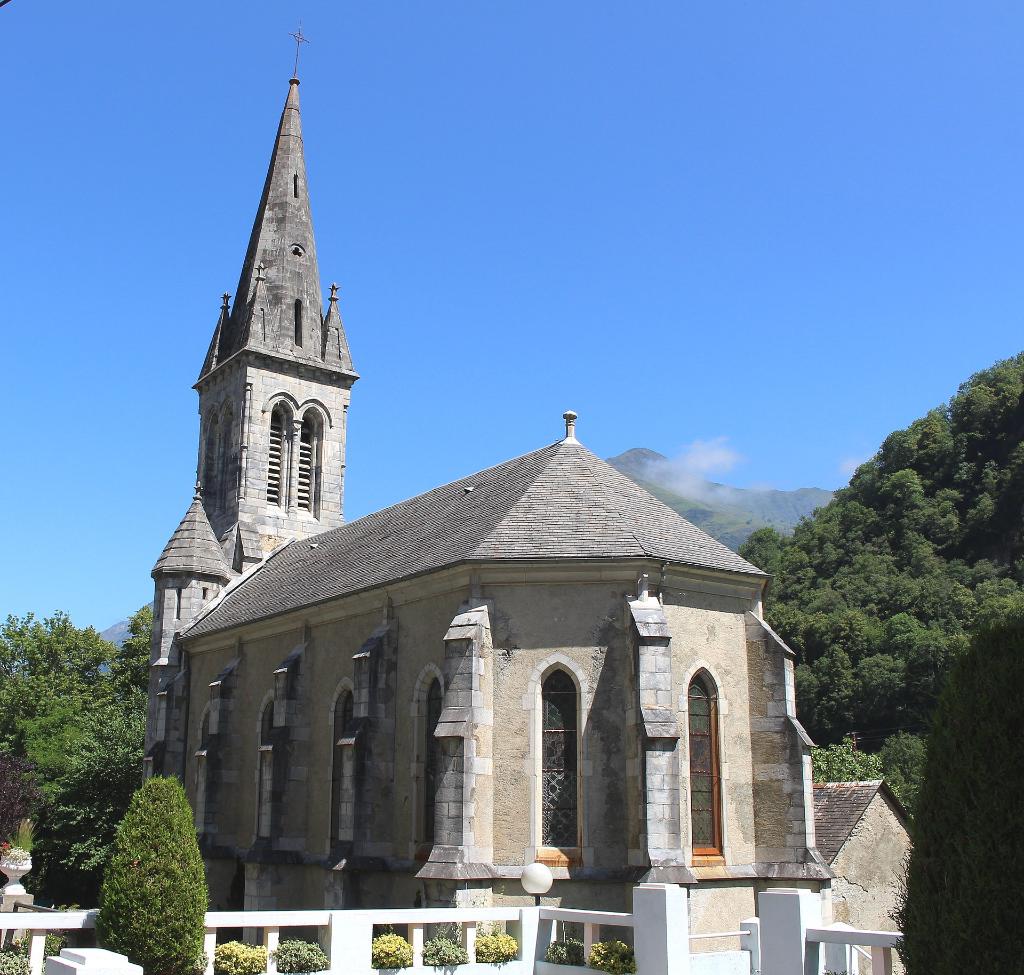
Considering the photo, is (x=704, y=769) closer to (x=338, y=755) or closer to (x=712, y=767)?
(x=712, y=767)

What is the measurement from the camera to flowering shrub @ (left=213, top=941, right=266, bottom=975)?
15375 millimetres

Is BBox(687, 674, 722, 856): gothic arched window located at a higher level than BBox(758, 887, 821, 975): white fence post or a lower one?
higher

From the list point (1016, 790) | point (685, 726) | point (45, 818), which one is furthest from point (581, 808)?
point (45, 818)

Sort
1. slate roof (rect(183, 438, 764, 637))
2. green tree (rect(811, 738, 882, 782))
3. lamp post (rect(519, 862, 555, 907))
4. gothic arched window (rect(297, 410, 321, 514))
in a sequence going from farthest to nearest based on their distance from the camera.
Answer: gothic arched window (rect(297, 410, 321, 514))
green tree (rect(811, 738, 882, 782))
slate roof (rect(183, 438, 764, 637))
lamp post (rect(519, 862, 555, 907))

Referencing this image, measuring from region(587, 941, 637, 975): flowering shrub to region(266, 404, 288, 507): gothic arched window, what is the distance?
27.8m

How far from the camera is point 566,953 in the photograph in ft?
54.4

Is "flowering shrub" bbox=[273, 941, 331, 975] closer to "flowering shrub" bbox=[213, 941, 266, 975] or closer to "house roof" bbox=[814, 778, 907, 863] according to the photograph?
"flowering shrub" bbox=[213, 941, 266, 975]

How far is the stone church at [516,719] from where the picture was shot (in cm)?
2034

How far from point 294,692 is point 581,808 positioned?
30.4ft

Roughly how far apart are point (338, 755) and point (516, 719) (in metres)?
6.26

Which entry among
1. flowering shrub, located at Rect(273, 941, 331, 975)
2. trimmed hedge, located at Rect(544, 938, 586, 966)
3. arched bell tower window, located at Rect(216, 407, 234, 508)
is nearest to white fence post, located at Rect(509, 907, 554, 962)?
trimmed hedge, located at Rect(544, 938, 586, 966)

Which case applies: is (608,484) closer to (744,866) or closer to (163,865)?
(744,866)

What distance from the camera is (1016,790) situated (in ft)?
30.4

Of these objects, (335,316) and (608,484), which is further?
(335,316)
